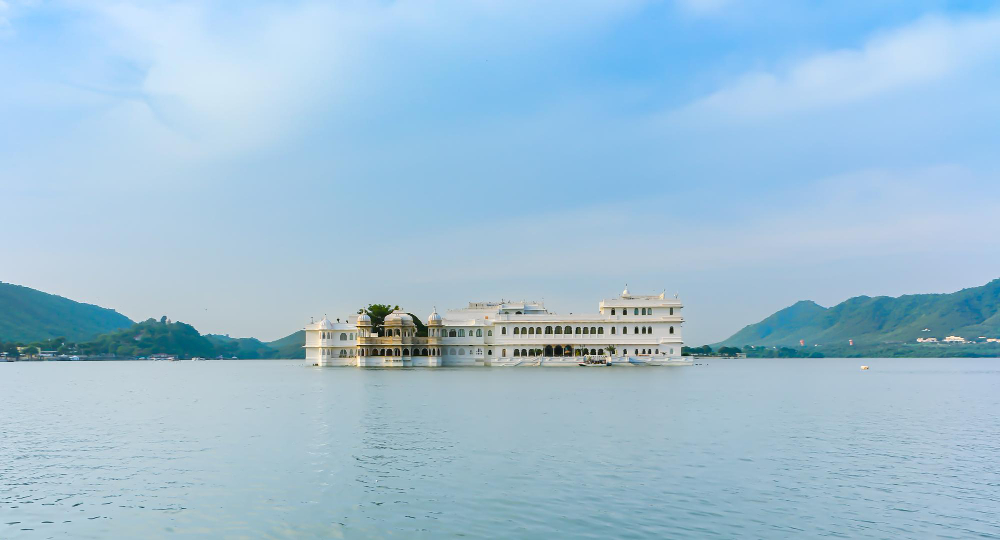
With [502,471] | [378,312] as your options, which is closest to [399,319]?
[378,312]

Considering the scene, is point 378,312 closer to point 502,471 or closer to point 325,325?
point 325,325

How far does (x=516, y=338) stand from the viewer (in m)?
95.5

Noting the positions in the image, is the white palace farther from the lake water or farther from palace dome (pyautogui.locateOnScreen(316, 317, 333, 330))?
the lake water

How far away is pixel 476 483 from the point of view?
19266 mm

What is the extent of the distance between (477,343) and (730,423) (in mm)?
66334

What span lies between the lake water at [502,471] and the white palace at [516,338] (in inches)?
1990

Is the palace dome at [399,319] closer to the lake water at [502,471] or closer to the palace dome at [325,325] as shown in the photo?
the palace dome at [325,325]

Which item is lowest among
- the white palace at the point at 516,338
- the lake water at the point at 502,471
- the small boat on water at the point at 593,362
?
the lake water at the point at 502,471

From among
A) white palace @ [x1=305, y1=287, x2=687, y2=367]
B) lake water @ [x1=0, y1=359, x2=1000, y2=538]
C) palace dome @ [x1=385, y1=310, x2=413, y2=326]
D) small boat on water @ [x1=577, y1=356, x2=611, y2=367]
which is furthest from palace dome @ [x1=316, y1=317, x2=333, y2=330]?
lake water @ [x1=0, y1=359, x2=1000, y2=538]

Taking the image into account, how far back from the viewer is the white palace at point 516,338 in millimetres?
90875

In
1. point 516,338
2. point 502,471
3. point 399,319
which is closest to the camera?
point 502,471

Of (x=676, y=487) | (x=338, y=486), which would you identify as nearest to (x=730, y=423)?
(x=676, y=487)

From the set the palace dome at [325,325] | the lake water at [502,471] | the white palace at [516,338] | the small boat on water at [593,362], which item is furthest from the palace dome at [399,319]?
the lake water at [502,471]

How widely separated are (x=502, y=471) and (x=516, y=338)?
74.9m
